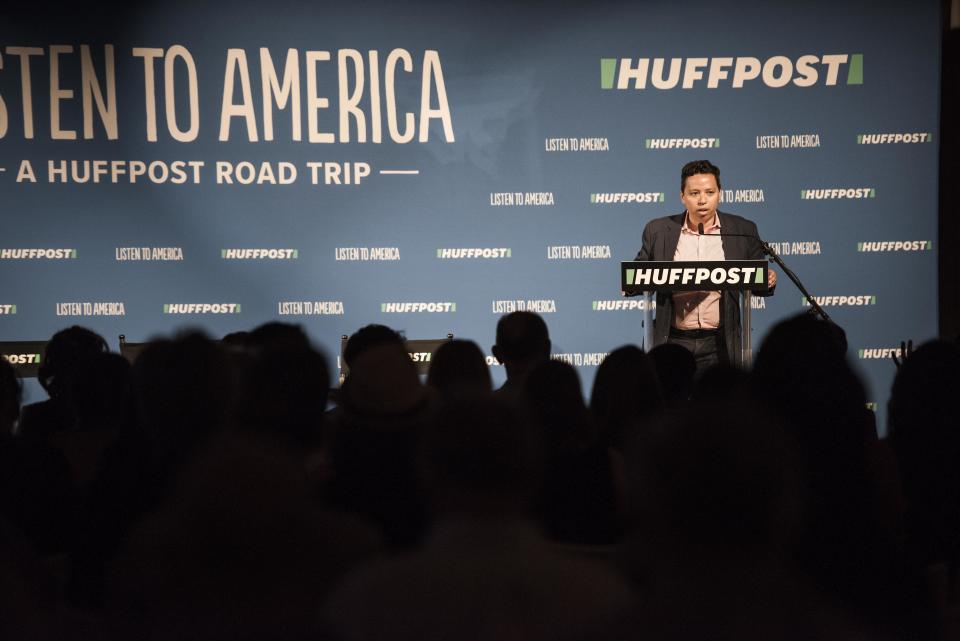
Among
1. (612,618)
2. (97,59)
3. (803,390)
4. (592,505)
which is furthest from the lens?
(97,59)

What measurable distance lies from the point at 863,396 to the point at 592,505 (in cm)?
64

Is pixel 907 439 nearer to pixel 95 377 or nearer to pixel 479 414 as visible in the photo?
pixel 479 414

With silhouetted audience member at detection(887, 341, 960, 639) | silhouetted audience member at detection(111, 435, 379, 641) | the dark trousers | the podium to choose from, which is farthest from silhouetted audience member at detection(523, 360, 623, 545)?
the dark trousers

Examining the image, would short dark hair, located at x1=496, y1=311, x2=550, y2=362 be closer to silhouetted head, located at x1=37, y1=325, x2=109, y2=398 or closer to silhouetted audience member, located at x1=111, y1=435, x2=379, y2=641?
silhouetted head, located at x1=37, y1=325, x2=109, y2=398

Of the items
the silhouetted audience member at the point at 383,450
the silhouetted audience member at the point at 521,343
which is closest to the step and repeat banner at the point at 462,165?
the silhouetted audience member at the point at 521,343

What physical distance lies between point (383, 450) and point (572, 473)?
0.55 m

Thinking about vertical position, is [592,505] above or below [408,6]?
below

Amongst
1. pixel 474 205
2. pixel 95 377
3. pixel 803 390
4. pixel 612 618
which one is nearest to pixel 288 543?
pixel 612 618

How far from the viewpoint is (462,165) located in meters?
6.07

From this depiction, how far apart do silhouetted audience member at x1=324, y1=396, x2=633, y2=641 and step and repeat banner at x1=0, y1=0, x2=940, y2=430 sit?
503 centimetres

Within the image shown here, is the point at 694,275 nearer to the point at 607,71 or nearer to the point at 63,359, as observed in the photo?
the point at 607,71

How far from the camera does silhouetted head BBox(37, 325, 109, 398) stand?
281 centimetres

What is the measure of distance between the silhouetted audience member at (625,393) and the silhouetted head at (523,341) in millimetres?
609

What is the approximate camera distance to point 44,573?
157 centimetres
